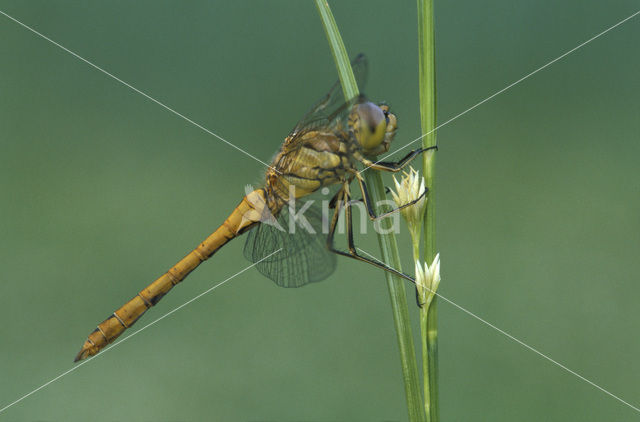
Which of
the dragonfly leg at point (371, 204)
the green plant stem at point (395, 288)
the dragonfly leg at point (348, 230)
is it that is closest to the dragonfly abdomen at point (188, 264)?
→ the dragonfly leg at point (348, 230)

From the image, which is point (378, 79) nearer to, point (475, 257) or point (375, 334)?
point (475, 257)

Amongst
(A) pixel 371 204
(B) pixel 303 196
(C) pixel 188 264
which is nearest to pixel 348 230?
(B) pixel 303 196

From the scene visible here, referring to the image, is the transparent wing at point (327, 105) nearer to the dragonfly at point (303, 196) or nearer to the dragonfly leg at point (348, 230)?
the dragonfly at point (303, 196)

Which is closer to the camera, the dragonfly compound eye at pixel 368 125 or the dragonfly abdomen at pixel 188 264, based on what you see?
the dragonfly compound eye at pixel 368 125

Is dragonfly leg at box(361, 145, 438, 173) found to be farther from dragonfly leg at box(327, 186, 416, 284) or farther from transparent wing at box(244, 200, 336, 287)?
transparent wing at box(244, 200, 336, 287)

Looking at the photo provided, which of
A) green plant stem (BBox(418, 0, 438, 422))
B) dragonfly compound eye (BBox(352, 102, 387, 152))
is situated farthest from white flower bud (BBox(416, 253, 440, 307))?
dragonfly compound eye (BBox(352, 102, 387, 152))

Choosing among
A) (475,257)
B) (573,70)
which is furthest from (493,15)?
(475,257)

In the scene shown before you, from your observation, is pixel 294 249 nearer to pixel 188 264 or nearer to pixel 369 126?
pixel 188 264
